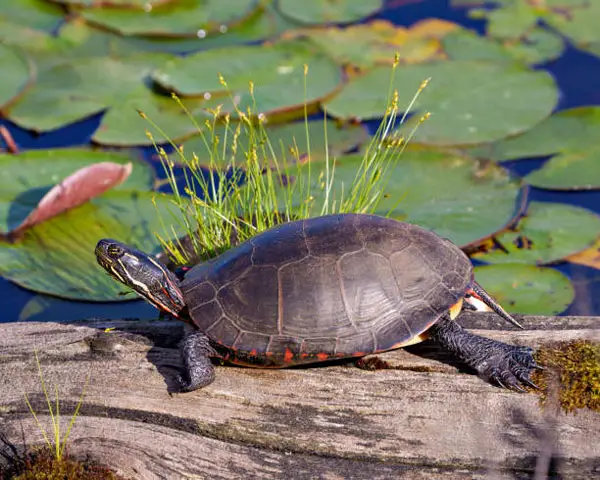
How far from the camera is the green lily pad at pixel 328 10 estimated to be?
672 centimetres

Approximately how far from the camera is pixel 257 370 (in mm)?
2959

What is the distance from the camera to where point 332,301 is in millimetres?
Result: 2844

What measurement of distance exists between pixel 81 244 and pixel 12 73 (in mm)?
2229

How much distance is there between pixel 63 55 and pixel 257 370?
14.4 feet

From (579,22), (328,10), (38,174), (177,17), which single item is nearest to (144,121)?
(38,174)

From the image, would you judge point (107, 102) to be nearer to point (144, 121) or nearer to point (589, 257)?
point (144, 121)

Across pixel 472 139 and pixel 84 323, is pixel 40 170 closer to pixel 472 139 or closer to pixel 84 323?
pixel 84 323

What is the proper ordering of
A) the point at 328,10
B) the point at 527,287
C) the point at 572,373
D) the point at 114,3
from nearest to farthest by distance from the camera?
1. the point at 572,373
2. the point at 527,287
3. the point at 114,3
4. the point at 328,10

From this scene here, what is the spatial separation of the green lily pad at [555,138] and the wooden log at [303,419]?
90.9 inches

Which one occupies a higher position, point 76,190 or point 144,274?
point 144,274

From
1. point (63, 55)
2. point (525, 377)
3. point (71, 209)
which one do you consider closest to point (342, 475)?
point (525, 377)

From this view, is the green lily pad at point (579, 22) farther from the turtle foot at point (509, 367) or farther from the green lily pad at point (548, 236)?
the turtle foot at point (509, 367)

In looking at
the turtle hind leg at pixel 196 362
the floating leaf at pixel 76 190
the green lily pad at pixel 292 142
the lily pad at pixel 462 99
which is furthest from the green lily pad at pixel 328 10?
the turtle hind leg at pixel 196 362

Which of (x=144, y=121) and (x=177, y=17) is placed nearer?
(x=144, y=121)
